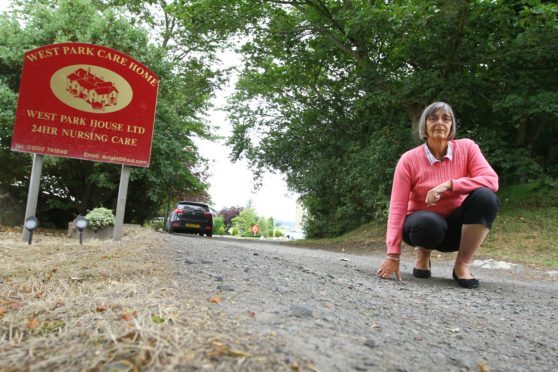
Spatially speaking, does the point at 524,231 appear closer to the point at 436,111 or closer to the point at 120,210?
the point at 436,111

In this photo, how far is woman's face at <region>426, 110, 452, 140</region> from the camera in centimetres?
324

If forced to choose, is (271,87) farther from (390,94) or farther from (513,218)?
(513,218)

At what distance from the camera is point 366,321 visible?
5.66ft

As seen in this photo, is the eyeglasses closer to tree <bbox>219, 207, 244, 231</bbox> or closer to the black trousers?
the black trousers

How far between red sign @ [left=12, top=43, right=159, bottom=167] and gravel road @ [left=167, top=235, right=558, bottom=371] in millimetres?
4760

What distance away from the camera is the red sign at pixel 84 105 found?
267 inches

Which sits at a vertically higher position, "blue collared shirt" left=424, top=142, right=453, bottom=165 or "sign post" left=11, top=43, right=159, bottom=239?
"sign post" left=11, top=43, right=159, bottom=239

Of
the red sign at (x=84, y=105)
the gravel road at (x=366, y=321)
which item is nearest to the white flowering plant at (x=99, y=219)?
the red sign at (x=84, y=105)

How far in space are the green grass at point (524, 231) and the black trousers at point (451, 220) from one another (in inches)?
179

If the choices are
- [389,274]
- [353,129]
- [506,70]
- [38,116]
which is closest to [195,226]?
[353,129]

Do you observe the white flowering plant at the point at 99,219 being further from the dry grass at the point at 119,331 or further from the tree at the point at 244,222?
the tree at the point at 244,222

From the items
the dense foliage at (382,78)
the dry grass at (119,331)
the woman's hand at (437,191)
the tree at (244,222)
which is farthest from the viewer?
the tree at (244,222)

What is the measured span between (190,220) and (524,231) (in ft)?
39.8

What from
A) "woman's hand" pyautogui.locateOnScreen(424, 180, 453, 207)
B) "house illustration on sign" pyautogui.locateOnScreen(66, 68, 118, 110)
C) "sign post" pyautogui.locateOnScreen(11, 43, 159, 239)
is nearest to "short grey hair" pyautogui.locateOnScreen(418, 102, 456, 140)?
"woman's hand" pyautogui.locateOnScreen(424, 180, 453, 207)
